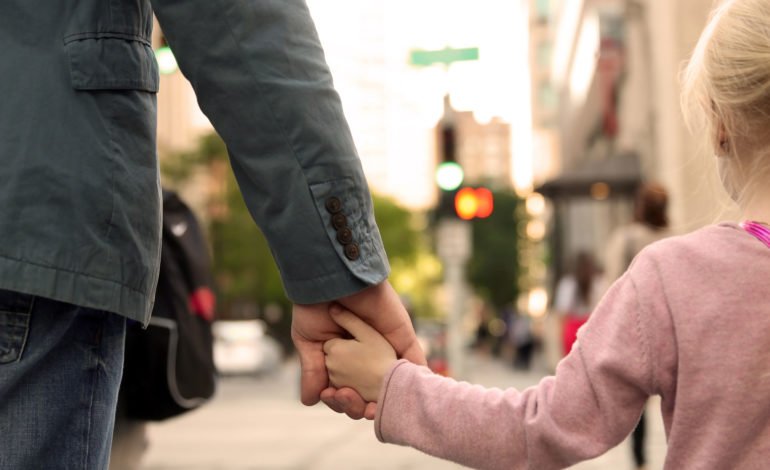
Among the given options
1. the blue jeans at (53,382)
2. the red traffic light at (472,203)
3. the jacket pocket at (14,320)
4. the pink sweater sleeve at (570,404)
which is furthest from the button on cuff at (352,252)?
the red traffic light at (472,203)

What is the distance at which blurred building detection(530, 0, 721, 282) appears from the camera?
1834cm

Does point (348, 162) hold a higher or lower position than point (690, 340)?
higher

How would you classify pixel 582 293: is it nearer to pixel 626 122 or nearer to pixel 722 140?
pixel 722 140

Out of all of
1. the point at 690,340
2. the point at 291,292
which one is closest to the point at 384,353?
the point at 291,292

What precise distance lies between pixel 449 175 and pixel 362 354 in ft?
39.1

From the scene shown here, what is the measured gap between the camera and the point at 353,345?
2.19 m

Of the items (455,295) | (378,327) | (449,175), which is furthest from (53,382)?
(455,295)

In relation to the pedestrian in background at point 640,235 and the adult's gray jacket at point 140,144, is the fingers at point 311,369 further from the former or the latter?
the pedestrian in background at point 640,235

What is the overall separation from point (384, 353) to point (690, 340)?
22.8 inches

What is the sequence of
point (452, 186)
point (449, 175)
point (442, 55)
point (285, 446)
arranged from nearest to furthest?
point (285, 446) → point (442, 55) → point (449, 175) → point (452, 186)

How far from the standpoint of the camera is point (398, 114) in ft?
577

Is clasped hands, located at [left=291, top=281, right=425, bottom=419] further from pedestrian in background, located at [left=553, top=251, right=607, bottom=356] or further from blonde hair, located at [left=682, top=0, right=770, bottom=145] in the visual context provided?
pedestrian in background, located at [left=553, top=251, right=607, bottom=356]

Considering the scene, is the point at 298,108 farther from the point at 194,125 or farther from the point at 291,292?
the point at 194,125

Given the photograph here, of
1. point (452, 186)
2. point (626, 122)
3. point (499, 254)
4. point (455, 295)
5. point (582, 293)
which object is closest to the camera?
point (582, 293)
